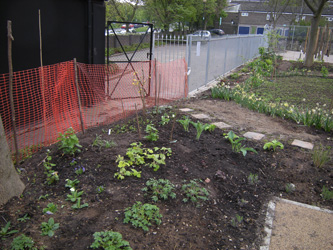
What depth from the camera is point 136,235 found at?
290 centimetres

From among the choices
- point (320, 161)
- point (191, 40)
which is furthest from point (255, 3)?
point (320, 161)

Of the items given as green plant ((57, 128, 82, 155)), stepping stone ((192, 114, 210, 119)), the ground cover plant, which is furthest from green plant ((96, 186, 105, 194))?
stepping stone ((192, 114, 210, 119))

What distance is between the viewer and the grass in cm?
910

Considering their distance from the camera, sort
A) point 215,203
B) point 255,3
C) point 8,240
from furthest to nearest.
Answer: point 255,3 < point 215,203 < point 8,240

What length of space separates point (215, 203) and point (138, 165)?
1097 millimetres

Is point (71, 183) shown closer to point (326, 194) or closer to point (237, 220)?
point (237, 220)

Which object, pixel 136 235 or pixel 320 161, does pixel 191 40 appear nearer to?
pixel 320 161

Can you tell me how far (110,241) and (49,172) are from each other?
1627mm

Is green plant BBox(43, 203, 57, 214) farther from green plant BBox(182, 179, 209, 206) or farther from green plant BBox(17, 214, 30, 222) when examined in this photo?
green plant BBox(182, 179, 209, 206)

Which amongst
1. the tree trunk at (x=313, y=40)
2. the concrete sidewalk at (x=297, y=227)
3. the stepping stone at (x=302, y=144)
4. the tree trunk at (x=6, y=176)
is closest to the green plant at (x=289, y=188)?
the concrete sidewalk at (x=297, y=227)

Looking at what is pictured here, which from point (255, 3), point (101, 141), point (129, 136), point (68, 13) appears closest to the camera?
point (101, 141)

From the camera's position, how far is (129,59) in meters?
10.7

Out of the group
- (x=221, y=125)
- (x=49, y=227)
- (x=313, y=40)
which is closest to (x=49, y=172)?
(x=49, y=227)

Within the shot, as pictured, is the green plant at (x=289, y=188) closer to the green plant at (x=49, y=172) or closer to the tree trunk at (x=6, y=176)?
the green plant at (x=49, y=172)
